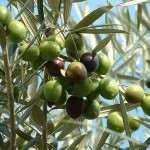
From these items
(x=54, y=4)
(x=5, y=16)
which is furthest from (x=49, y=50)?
(x=54, y=4)

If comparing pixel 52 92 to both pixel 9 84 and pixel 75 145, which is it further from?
pixel 75 145

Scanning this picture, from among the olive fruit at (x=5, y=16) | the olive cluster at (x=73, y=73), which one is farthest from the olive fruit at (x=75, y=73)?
the olive fruit at (x=5, y=16)

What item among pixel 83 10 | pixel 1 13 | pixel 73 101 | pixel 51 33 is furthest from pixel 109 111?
pixel 83 10

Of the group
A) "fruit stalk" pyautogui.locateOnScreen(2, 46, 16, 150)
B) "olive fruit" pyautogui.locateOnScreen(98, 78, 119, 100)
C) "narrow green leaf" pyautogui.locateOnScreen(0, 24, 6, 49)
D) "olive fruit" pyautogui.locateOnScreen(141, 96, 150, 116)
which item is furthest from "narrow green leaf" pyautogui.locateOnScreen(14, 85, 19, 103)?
"olive fruit" pyautogui.locateOnScreen(141, 96, 150, 116)

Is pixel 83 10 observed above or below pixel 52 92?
above

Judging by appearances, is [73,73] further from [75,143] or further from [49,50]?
[75,143]
